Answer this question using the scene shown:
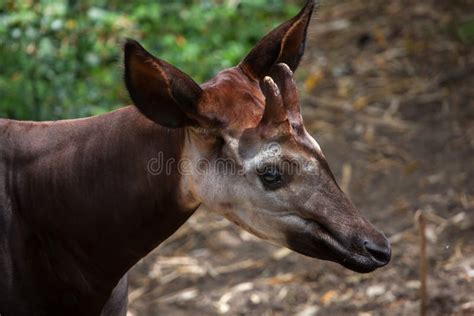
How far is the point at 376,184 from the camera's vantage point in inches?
257

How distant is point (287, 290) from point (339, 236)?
7.86ft

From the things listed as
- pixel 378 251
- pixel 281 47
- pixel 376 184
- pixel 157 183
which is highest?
pixel 281 47

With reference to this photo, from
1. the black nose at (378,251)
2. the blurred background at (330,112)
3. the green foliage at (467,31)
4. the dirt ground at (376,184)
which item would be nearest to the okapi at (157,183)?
the black nose at (378,251)

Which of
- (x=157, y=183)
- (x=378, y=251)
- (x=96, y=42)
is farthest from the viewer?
(x=96, y=42)

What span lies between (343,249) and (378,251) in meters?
0.12

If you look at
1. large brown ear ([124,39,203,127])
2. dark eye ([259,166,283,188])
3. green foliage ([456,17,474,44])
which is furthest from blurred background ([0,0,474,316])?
dark eye ([259,166,283,188])

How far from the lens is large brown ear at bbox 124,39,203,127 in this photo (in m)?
3.29

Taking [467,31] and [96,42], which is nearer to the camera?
[96,42]

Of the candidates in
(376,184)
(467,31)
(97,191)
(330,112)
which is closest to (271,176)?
(97,191)

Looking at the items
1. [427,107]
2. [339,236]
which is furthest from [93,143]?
[427,107]

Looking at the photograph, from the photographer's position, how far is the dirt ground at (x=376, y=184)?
17.9 feet

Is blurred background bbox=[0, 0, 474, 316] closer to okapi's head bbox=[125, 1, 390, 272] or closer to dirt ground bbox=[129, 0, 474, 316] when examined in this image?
dirt ground bbox=[129, 0, 474, 316]

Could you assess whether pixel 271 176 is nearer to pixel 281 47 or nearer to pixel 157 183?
pixel 157 183

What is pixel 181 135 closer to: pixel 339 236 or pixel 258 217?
pixel 258 217
